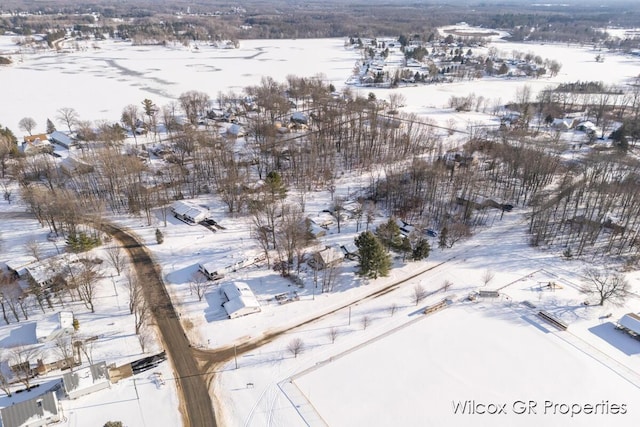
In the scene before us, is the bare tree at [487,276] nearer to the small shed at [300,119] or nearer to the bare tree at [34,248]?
the bare tree at [34,248]

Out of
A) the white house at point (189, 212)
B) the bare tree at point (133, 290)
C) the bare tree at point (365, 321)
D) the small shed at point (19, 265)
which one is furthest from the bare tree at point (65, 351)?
the bare tree at point (365, 321)

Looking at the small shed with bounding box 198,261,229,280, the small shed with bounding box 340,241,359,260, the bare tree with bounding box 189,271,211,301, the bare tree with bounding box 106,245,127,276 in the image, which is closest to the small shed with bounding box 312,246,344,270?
the small shed with bounding box 340,241,359,260

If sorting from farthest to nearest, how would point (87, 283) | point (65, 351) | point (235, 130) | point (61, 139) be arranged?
1. point (235, 130)
2. point (61, 139)
3. point (87, 283)
4. point (65, 351)

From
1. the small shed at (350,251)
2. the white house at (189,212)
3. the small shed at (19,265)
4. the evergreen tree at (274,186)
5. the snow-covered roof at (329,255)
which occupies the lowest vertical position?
the small shed at (19,265)

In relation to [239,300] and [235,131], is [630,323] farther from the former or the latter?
[235,131]

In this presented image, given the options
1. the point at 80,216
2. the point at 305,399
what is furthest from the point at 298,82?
the point at 305,399

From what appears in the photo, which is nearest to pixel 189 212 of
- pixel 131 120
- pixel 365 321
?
pixel 365 321
